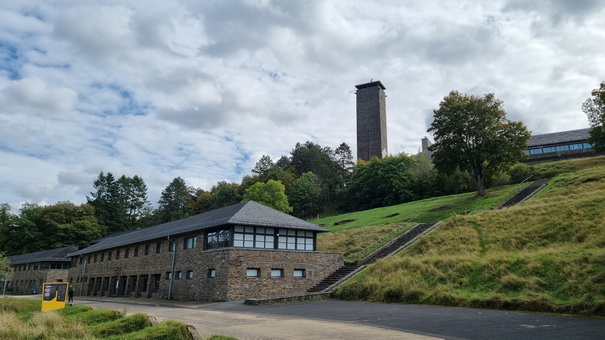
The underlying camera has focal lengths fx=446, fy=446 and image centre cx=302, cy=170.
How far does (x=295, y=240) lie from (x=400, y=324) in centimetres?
1723

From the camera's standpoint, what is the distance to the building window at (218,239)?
28.3m

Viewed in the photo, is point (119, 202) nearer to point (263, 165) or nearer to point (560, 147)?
point (263, 165)

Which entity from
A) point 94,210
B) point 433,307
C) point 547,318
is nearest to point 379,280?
point 433,307

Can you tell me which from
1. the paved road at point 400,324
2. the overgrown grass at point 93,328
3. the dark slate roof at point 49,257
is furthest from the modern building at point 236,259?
the dark slate roof at point 49,257

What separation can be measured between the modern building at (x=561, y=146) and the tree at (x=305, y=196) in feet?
117

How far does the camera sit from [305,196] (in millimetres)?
77312

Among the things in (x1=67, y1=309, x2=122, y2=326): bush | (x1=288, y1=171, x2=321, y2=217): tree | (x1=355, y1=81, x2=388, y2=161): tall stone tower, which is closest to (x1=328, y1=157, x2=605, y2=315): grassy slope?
(x1=67, y1=309, x2=122, y2=326): bush

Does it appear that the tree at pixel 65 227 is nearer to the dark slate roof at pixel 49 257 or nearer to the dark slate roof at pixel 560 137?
the dark slate roof at pixel 49 257

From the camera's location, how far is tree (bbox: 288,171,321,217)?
77.6m

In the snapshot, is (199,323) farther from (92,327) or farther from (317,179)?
(317,179)

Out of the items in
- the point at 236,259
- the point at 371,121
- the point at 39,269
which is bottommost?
the point at 39,269

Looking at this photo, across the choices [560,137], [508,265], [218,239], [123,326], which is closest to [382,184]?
[560,137]

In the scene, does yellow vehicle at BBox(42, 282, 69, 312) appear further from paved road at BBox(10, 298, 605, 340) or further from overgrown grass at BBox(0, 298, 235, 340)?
paved road at BBox(10, 298, 605, 340)

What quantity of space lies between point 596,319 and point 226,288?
61.4 feet
